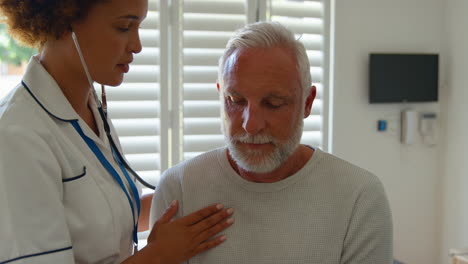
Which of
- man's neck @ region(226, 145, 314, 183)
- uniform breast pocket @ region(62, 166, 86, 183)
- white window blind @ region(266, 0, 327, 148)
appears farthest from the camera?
→ white window blind @ region(266, 0, 327, 148)

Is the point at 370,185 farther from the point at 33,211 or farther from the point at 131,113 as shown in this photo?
the point at 131,113

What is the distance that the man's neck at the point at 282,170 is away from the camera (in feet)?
4.43

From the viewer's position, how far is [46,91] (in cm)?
115

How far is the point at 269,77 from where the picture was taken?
3.99 ft

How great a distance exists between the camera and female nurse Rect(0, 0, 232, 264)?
994mm

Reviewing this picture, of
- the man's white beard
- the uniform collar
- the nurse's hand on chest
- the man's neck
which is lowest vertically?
the nurse's hand on chest

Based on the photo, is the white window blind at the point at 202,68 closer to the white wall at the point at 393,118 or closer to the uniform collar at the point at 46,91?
the white wall at the point at 393,118

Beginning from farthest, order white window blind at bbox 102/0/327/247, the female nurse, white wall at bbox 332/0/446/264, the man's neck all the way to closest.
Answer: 1. white wall at bbox 332/0/446/264
2. white window blind at bbox 102/0/327/247
3. the man's neck
4. the female nurse

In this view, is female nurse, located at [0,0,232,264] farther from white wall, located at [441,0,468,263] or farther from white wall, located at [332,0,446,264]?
white wall, located at [441,0,468,263]

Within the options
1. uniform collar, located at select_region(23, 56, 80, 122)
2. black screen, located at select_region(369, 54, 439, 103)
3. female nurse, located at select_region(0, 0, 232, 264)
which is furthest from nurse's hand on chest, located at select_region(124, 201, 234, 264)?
black screen, located at select_region(369, 54, 439, 103)

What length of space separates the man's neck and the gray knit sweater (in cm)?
3

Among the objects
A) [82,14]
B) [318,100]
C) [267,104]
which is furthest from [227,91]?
[318,100]

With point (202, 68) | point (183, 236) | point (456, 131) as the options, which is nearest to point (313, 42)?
point (202, 68)

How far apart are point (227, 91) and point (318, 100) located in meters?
1.91
